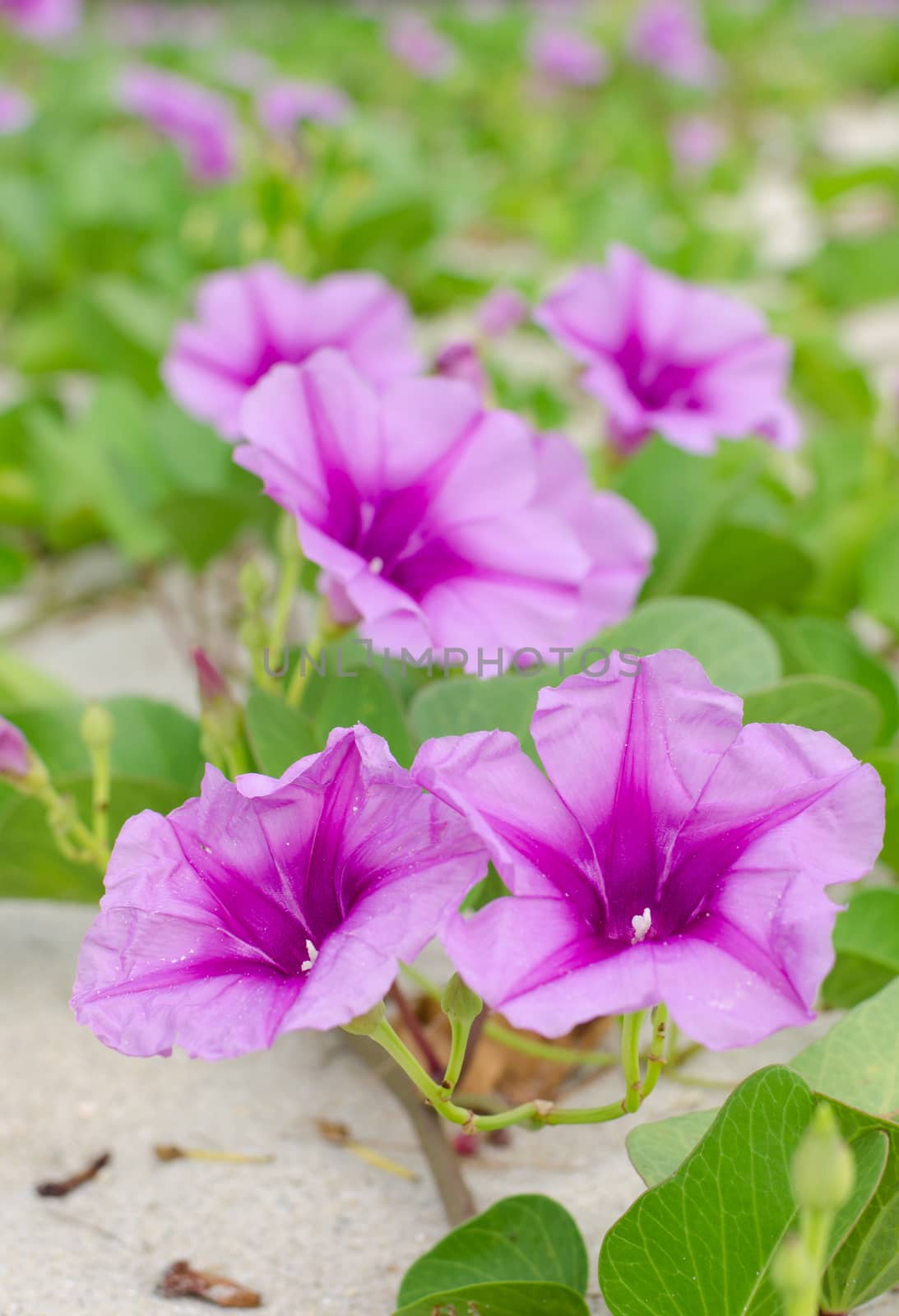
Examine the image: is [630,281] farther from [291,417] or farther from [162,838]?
[162,838]

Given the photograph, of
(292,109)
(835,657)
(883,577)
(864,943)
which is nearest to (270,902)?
(864,943)

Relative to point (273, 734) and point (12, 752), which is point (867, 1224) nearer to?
point (273, 734)

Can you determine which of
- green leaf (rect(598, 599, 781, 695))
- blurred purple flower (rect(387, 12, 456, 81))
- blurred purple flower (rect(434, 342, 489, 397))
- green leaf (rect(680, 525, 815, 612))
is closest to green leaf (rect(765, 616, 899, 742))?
green leaf (rect(680, 525, 815, 612))

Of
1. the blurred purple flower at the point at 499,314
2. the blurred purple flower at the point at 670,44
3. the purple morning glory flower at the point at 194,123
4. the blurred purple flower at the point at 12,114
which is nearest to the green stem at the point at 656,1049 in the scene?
the blurred purple flower at the point at 499,314

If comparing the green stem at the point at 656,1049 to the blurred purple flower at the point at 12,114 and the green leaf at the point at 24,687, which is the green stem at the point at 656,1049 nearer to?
the green leaf at the point at 24,687

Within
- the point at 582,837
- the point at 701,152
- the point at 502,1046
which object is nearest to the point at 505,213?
the point at 701,152
